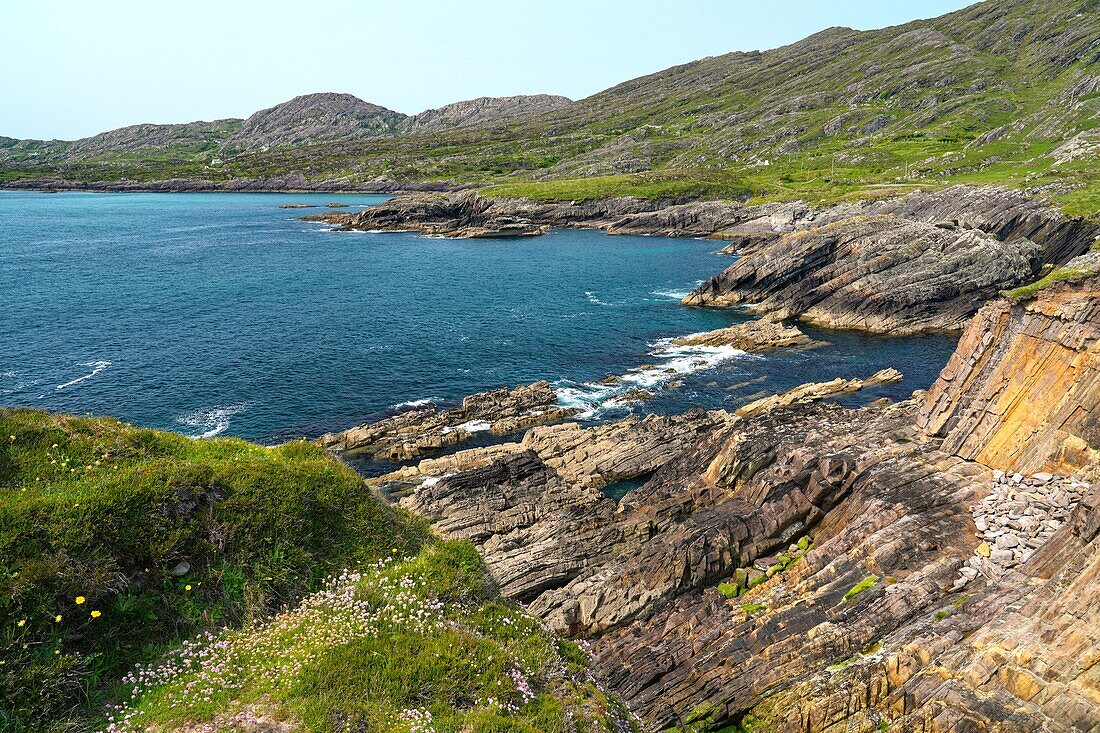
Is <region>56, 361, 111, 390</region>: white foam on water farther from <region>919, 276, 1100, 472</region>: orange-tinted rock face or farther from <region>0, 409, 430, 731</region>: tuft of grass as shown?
<region>919, 276, 1100, 472</region>: orange-tinted rock face

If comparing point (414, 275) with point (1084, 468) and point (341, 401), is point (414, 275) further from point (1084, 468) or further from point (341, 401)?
point (1084, 468)

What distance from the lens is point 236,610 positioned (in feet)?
45.9

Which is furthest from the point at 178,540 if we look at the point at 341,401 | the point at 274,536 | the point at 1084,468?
the point at 341,401

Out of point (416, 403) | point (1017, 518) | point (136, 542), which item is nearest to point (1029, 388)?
point (1017, 518)

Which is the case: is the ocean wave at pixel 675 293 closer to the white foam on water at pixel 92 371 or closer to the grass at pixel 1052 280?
the grass at pixel 1052 280

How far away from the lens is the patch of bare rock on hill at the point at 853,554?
18188 mm

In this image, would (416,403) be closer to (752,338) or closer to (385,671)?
(752,338)

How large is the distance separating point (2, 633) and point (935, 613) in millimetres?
27679

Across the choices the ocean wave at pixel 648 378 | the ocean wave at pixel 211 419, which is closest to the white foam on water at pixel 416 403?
the ocean wave at pixel 648 378

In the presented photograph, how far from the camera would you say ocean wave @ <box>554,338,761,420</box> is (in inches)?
2231

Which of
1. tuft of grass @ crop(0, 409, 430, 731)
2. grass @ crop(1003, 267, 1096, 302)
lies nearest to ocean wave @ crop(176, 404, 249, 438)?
tuft of grass @ crop(0, 409, 430, 731)

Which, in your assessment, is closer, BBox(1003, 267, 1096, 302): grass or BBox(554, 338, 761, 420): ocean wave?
BBox(1003, 267, 1096, 302): grass

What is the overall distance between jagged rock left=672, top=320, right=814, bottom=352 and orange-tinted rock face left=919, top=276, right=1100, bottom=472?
127 feet

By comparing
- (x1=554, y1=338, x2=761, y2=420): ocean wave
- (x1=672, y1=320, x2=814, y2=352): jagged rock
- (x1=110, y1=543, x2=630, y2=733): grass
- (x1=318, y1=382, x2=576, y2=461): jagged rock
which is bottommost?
(x1=318, y1=382, x2=576, y2=461): jagged rock
